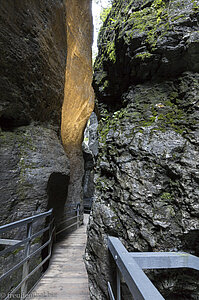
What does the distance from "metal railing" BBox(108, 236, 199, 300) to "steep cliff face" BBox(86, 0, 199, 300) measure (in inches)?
20.3

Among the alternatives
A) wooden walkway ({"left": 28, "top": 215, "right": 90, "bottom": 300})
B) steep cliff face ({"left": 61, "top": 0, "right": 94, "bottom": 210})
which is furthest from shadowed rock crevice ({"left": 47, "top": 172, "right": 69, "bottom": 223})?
steep cliff face ({"left": 61, "top": 0, "right": 94, "bottom": 210})

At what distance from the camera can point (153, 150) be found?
2.23 m

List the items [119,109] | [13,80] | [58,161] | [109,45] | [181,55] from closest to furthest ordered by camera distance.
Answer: [181,55]
[119,109]
[109,45]
[13,80]
[58,161]

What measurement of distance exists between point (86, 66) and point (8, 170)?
29.3 feet

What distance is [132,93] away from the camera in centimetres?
286

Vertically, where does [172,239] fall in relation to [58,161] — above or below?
below

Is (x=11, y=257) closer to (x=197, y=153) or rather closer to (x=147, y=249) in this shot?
(x=147, y=249)

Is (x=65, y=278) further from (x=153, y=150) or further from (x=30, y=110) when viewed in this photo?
(x=30, y=110)

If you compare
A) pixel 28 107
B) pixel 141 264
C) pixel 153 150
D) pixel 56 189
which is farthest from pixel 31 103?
pixel 141 264

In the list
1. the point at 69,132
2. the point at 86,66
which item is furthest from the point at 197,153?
the point at 86,66

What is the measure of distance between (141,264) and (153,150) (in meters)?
1.40

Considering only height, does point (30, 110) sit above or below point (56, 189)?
above

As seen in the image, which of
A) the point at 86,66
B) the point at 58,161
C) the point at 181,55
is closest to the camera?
the point at 181,55

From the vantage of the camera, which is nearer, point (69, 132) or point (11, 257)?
point (11, 257)
